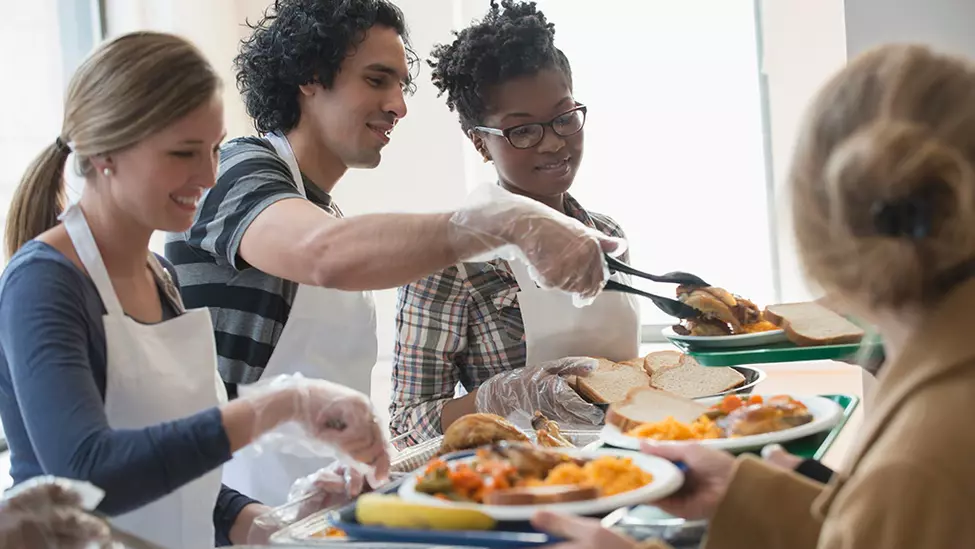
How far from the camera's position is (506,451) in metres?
1.26

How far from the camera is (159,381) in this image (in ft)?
4.65

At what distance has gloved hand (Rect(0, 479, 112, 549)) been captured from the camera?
3.09ft

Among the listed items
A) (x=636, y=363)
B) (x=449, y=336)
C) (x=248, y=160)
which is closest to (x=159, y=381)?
(x=248, y=160)

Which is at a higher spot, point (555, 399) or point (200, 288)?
point (200, 288)

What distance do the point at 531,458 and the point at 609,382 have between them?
92cm

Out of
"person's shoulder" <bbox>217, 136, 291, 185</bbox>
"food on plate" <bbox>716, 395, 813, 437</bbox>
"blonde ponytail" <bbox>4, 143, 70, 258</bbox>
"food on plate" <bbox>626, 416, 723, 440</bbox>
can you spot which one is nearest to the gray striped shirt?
"person's shoulder" <bbox>217, 136, 291, 185</bbox>

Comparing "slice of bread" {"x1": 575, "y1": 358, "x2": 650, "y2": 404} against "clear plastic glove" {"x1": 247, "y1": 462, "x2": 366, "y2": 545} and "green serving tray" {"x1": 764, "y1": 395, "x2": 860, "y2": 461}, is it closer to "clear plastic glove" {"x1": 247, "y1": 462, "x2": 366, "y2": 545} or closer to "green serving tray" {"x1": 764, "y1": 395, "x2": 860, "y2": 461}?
"green serving tray" {"x1": 764, "y1": 395, "x2": 860, "y2": 461}

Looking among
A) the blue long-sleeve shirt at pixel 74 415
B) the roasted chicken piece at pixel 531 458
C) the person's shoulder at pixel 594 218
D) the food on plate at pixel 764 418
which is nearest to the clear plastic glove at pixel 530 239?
the food on plate at pixel 764 418

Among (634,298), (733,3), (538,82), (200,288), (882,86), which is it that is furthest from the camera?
(733,3)

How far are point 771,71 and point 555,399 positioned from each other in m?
2.30

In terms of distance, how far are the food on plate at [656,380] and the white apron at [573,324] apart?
14cm

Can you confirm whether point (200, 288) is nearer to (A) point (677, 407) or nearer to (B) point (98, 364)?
(B) point (98, 364)

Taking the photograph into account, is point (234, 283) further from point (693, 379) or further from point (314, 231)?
point (693, 379)

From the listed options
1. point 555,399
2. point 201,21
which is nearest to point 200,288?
point 555,399
